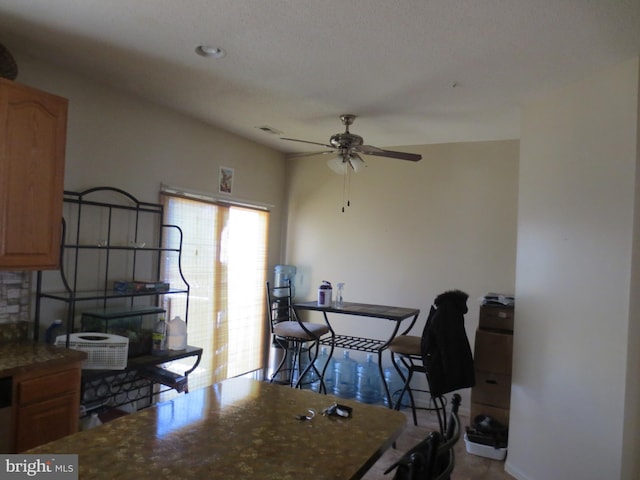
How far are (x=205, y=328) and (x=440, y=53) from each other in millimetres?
2873

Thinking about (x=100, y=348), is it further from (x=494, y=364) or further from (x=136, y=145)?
(x=494, y=364)

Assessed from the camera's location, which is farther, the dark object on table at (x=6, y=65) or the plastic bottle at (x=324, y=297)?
the plastic bottle at (x=324, y=297)

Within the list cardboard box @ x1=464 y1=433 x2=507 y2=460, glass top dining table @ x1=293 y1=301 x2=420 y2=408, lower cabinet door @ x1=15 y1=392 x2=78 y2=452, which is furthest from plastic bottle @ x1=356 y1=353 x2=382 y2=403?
lower cabinet door @ x1=15 y1=392 x2=78 y2=452

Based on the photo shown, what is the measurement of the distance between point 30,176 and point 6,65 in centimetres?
54

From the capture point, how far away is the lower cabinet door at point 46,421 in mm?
1941

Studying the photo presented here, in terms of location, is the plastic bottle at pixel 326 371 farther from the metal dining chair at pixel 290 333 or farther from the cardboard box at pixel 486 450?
the cardboard box at pixel 486 450

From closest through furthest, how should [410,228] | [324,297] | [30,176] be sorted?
[30,176] < [324,297] < [410,228]

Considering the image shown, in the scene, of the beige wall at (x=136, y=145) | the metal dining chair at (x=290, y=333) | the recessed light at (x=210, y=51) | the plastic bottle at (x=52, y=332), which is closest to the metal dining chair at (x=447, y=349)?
the metal dining chair at (x=290, y=333)

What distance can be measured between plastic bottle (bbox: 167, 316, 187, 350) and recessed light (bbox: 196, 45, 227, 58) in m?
1.85

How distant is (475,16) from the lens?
188 centimetres

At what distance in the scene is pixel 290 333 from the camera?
3662 mm

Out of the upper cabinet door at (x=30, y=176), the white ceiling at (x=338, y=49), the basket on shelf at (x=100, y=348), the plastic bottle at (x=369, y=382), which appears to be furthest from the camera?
the plastic bottle at (x=369, y=382)

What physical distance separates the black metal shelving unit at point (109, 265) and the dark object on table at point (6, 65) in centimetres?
73

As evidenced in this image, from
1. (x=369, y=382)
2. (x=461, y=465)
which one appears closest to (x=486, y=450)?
(x=461, y=465)
